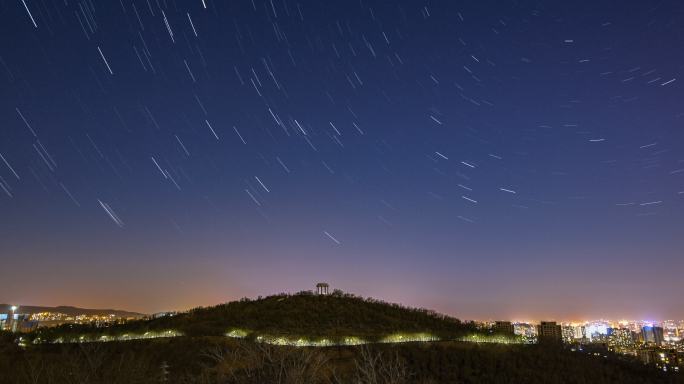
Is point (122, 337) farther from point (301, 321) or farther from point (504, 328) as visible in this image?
point (504, 328)

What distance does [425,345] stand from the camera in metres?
19.9

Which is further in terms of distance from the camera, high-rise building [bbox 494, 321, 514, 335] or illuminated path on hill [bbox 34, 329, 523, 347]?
high-rise building [bbox 494, 321, 514, 335]

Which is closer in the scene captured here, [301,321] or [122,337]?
[301,321]

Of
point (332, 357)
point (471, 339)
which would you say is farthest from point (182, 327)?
point (471, 339)

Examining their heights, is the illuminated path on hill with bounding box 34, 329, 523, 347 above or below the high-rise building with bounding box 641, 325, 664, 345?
below

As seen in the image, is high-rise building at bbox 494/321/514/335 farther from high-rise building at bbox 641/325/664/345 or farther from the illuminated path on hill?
high-rise building at bbox 641/325/664/345

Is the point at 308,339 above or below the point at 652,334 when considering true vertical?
below

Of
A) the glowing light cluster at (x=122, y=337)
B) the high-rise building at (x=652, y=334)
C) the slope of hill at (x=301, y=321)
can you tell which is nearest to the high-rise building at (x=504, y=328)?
the slope of hill at (x=301, y=321)

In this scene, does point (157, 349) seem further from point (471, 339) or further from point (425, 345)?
point (471, 339)

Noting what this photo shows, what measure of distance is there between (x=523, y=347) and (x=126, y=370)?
15412mm

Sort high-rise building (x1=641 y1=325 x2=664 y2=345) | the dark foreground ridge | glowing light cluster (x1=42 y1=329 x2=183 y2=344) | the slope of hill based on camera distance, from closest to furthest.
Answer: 1. the dark foreground ridge
2. the slope of hill
3. glowing light cluster (x1=42 y1=329 x2=183 y2=344)
4. high-rise building (x1=641 y1=325 x2=664 y2=345)

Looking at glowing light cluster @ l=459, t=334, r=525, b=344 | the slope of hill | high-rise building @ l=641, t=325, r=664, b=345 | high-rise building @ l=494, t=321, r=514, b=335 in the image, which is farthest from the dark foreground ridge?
high-rise building @ l=641, t=325, r=664, b=345

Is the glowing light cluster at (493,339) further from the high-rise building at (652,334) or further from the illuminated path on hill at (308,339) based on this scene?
the high-rise building at (652,334)

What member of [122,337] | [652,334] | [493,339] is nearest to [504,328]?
[493,339]
